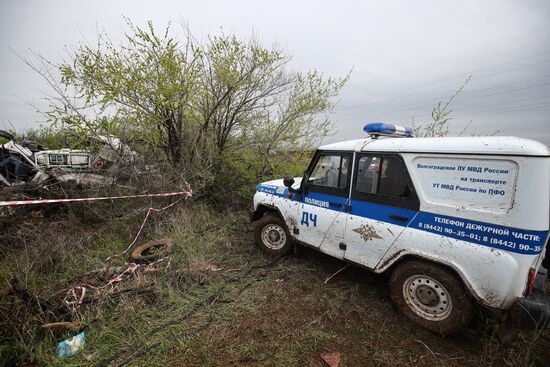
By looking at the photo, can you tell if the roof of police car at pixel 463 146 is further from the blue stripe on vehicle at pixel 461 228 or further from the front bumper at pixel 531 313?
the front bumper at pixel 531 313

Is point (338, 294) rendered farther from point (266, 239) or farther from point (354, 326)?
point (266, 239)

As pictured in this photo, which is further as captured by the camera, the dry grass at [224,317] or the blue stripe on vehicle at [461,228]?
the dry grass at [224,317]

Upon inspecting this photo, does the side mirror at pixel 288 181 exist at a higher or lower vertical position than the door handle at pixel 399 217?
higher

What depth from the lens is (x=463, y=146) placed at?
2.44 metres

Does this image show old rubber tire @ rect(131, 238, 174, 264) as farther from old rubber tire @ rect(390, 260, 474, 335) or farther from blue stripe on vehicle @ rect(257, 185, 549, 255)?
old rubber tire @ rect(390, 260, 474, 335)

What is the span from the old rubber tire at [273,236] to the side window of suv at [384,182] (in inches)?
60.2

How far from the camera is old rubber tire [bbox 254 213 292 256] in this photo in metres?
4.29

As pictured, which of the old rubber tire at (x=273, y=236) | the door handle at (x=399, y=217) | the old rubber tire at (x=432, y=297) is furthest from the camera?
the old rubber tire at (x=273, y=236)

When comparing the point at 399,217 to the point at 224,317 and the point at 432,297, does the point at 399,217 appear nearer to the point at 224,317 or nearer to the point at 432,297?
the point at 432,297

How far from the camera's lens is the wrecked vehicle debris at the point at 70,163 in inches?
230

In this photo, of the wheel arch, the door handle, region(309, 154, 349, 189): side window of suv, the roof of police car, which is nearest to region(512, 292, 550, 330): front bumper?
the door handle

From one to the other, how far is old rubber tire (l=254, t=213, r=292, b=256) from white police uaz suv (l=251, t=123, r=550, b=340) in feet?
2.20

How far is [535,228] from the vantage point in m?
2.11

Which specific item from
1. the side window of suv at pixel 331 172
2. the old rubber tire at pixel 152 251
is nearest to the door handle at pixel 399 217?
the side window of suv at pixel 331 172
